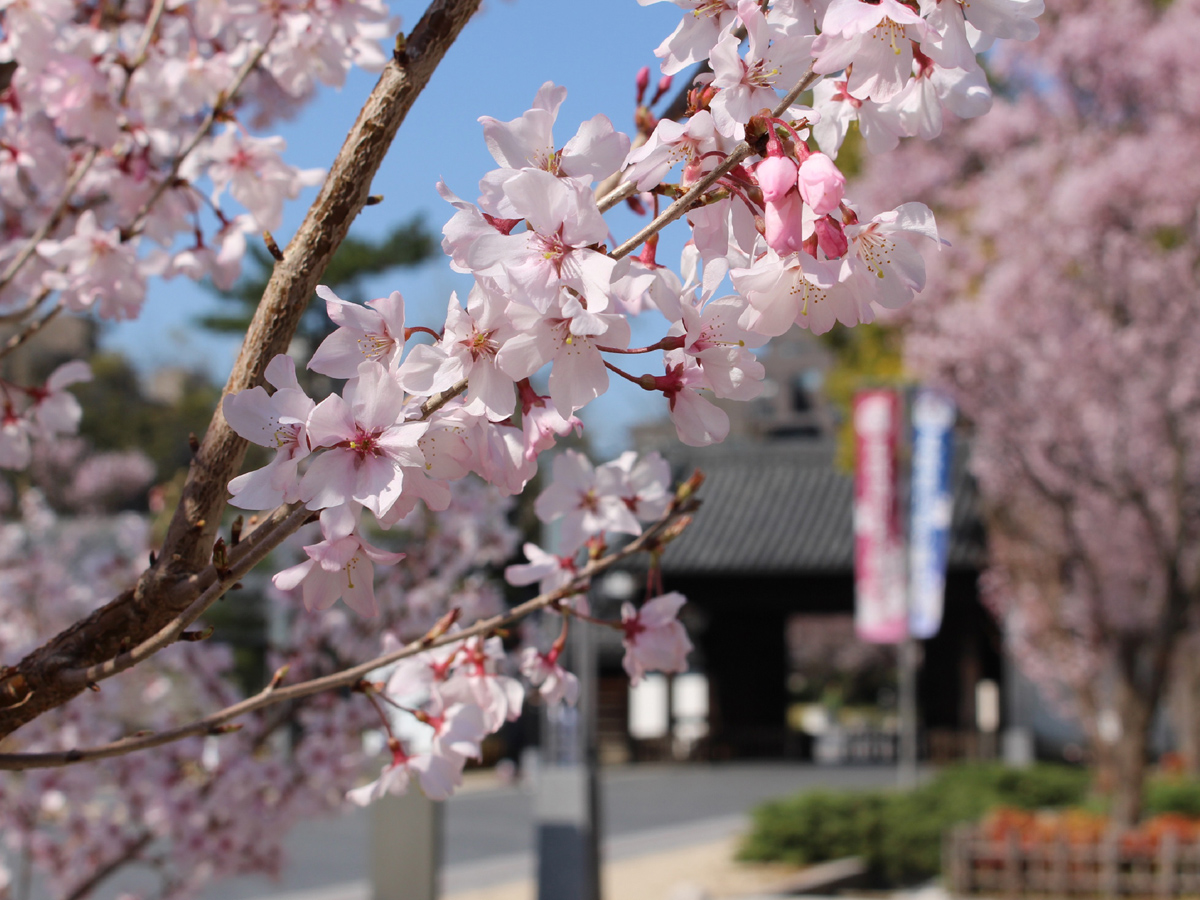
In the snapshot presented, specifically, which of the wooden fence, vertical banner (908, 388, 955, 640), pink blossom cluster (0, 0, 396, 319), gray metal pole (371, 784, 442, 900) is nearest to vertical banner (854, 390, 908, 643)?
vertical banner (908, 388, 955, 640)

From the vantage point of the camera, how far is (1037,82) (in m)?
10.3

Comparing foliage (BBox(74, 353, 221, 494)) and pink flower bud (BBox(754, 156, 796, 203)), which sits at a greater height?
foliage (BBox(74, 353, 221, 494))

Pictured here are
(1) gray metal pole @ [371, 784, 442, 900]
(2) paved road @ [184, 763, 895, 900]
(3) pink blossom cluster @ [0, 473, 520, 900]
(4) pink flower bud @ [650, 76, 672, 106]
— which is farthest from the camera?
(2) paved road @ [184, 763, 895, 900]

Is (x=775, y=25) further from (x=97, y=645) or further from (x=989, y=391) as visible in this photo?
(x=989, y=391)

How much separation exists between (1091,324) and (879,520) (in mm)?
3413

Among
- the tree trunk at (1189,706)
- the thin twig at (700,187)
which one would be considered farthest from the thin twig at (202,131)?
the tree trunk at (1189,706)

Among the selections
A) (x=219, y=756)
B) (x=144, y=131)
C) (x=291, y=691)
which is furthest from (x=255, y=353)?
(x=219, y=756)

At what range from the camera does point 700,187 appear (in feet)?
3.02

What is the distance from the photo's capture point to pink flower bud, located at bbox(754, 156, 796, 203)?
34.7 inches

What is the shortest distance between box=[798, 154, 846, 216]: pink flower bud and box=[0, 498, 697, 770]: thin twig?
2.33ft

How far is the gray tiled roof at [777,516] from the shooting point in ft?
71.9

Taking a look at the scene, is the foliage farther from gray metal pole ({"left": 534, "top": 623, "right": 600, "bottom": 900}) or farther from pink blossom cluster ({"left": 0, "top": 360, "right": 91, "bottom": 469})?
pink blossom cluster ({"left": 0, "top": 360, "right": 91, "bottom": 469})

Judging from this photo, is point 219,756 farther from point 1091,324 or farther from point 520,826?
point 520,826

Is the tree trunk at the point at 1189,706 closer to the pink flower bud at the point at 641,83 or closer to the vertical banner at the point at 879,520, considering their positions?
the vertical banner at the point at 879,520
